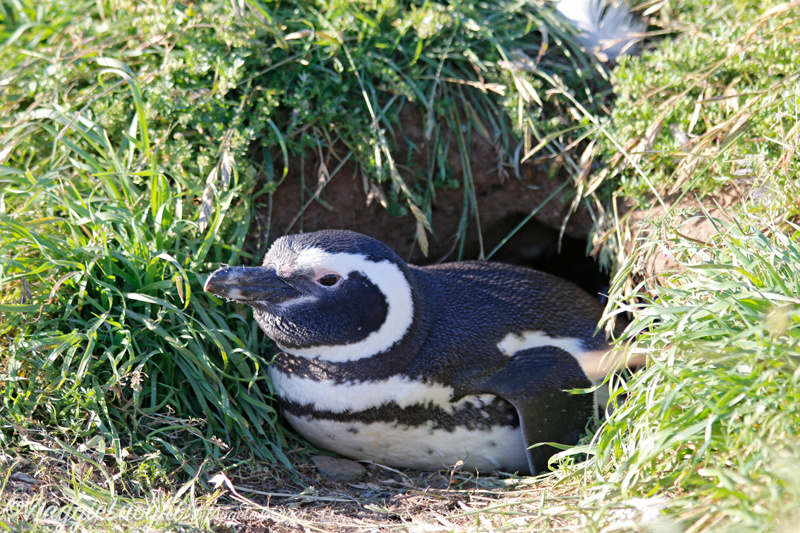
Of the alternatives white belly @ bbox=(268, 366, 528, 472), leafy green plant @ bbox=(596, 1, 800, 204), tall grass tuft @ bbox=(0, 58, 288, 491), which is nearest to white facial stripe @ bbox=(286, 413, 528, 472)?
white belly @ bbox=(268, 366, 528, 472)

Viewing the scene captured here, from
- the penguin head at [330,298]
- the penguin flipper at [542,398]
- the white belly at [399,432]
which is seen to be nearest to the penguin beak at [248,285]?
the penguin head at [330,298]

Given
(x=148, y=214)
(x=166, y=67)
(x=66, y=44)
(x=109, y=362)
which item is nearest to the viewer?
(x=109, y=362)

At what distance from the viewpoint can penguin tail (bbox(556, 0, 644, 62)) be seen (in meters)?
3.76

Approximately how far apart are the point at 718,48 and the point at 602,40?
750 mm

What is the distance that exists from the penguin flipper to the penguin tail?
178 centimetres

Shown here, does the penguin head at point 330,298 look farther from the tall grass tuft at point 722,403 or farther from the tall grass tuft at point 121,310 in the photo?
the tall grass tuft at point 722,403

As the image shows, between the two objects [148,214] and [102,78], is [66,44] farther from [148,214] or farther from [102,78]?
[148,214]

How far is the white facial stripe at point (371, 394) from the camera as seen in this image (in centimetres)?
270

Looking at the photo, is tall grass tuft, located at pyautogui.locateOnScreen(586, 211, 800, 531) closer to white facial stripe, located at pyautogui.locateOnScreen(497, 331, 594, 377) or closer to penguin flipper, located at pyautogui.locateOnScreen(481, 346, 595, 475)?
penguin flipper, located at pyautogui.locateOnScreen(481, 346, 595, 475)

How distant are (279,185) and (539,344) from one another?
4.71 ft

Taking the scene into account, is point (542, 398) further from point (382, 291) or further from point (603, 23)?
point (603, 23)

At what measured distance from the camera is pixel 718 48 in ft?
10.3

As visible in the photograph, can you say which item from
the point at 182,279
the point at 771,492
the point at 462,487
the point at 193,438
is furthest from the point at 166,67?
the point at 771,492

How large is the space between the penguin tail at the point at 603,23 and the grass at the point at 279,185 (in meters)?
0.16
